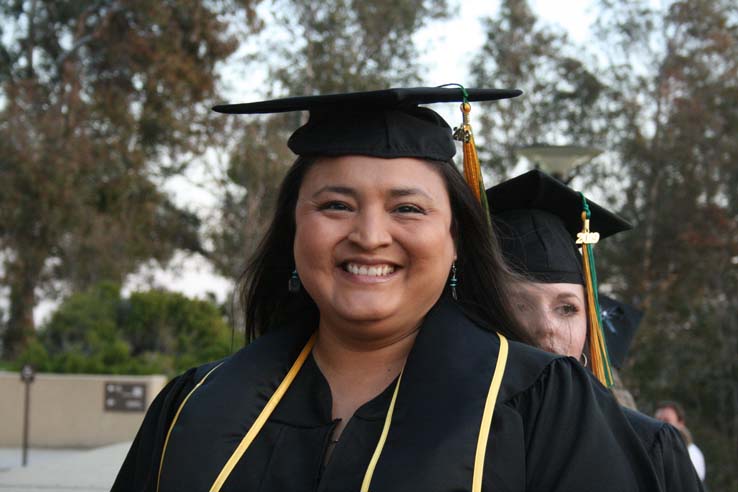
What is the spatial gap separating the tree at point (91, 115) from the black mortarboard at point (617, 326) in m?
19.4

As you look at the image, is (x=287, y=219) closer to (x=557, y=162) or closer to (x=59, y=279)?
(x=557, y=162)

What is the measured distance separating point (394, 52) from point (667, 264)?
8.37 meters

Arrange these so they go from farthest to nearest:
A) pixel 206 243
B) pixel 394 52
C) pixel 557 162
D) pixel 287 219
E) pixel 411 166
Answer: pixel 206 243 < pixel 394 52 < pixel 557 162 < pixel 287 219 < pixel 411 166

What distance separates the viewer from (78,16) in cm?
2500

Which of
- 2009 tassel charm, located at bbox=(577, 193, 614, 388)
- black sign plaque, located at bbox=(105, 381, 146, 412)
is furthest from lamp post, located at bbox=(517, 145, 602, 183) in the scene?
black sign plaque, located at bbox=(105, 381, 146, 412)

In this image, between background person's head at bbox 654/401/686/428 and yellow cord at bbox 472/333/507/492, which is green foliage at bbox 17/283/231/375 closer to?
background person's head at bbox 654/401/686/428

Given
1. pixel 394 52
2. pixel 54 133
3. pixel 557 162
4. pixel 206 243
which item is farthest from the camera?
pixel 206 243

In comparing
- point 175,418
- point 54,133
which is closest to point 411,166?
point 175,418

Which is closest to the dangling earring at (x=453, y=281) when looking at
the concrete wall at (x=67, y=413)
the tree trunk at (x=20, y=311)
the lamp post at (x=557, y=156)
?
the lamp post at (x=557, y=156)

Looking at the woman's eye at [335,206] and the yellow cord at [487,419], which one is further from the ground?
the woman's eye at [335,206]

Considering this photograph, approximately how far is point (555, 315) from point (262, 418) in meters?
1.14

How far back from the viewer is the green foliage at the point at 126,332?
16.9 metres

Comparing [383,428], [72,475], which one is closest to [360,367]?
[383,428]

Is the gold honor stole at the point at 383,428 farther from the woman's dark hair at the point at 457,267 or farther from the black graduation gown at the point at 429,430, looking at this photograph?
the woman's dark hair at the point at 457,267
